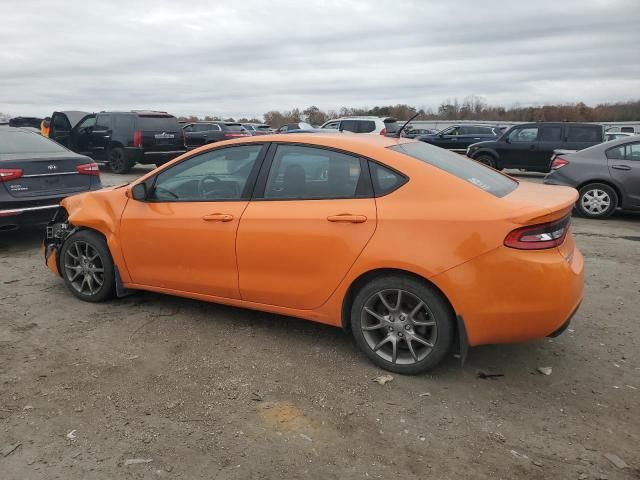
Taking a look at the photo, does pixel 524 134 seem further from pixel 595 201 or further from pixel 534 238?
pixel 534 238

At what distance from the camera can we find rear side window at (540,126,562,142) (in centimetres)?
1530

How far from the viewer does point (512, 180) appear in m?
4.09

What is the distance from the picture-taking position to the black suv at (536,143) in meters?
15.2

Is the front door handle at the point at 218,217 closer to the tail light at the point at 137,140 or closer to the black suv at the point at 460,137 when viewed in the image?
the tail light at the point at 137,140

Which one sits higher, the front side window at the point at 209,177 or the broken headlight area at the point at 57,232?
the front side window at the point at 209,177

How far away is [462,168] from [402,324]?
1205 mm

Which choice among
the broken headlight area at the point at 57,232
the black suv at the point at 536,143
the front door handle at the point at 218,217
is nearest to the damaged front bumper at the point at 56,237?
the broken headlight area at the point at 57,232

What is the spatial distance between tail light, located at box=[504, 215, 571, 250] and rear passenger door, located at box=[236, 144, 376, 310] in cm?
85

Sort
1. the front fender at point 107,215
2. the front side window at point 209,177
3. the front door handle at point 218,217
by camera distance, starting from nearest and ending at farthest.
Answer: the front door handle at point 218,217 < the front side window at point 209,177 < the front fender at point 107,215

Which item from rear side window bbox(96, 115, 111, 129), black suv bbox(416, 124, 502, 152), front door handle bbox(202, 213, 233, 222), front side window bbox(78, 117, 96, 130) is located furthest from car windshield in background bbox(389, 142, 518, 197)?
black suv bbox(416, 124, 502, 152)

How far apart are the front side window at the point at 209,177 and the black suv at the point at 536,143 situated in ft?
42.7

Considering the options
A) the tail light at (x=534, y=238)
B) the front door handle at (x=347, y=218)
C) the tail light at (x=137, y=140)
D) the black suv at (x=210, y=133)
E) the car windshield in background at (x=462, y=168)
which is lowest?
the tail light at (x=534, y=238)

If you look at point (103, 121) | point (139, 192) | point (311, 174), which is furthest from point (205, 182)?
point (103, 121)

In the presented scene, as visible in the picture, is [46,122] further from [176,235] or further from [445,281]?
[445,281]
